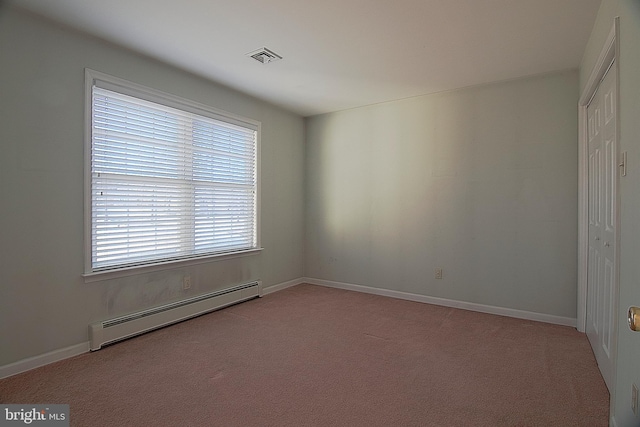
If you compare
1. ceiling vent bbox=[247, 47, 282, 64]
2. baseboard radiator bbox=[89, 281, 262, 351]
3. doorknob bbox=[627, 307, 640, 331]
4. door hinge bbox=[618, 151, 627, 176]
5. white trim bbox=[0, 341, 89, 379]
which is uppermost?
ceiling vent bbox=[247, 47, 282, 64]

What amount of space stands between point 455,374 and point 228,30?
3110mm

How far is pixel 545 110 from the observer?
3.43m

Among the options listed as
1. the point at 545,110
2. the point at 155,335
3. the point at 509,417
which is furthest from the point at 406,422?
the point at 545,110

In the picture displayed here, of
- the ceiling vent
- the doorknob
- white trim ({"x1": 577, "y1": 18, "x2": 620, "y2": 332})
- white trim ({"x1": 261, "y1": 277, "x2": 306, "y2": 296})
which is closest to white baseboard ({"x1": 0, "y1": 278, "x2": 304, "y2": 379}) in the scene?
white trim ({"x1": 261, "y1": 277, "x2": 306, "y2": 296})

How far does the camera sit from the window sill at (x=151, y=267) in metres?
2.76

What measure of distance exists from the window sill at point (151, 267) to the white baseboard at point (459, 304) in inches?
61.1

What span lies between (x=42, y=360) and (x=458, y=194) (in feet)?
13.8

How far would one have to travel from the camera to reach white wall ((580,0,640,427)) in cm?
142

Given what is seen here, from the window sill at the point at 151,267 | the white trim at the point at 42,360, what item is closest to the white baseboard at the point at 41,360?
the white trim at the point at 42,360

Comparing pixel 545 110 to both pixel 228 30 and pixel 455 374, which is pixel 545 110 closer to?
pixel 455 374

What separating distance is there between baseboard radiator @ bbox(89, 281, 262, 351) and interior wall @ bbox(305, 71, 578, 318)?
145 cm

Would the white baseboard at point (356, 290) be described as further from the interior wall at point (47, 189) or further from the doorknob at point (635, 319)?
the doorknob at point (635, 319)

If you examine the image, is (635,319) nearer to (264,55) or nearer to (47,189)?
(264,55)

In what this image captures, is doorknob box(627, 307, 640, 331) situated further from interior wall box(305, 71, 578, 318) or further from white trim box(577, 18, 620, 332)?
interior wall box(305, 71, 578, 318)
